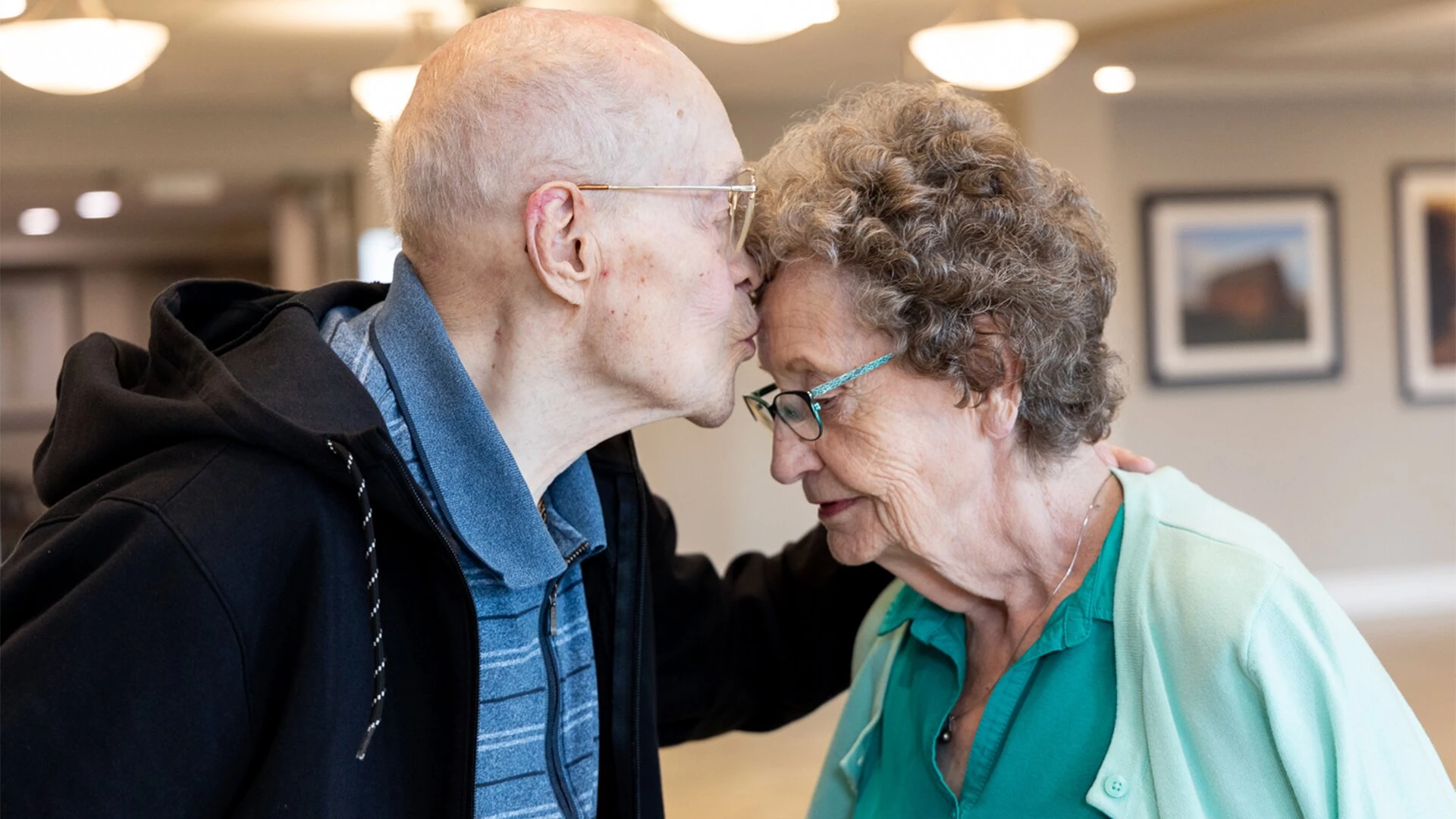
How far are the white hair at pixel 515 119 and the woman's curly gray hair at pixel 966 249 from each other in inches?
10.6

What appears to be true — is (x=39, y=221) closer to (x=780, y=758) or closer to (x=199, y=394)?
(x=780, y=758)

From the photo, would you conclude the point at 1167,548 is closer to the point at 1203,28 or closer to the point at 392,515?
the point at 392,515

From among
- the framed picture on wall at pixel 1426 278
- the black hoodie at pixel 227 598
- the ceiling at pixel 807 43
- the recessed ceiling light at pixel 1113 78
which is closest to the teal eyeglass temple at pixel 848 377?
the black hoodie at pixel 227 598

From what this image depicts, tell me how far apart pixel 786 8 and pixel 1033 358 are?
7.63 feet

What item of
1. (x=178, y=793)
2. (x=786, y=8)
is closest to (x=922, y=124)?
(x=178, y=793)

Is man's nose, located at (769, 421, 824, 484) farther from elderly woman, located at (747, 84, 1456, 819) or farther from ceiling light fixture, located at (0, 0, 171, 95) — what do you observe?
ceiling light fixture, located at (0, 0, 171, 95)

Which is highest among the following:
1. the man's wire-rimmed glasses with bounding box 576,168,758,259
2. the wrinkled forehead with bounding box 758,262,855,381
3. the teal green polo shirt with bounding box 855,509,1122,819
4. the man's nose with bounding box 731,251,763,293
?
the man's wire-rimmed glasses with bounding box 576,168,758,259

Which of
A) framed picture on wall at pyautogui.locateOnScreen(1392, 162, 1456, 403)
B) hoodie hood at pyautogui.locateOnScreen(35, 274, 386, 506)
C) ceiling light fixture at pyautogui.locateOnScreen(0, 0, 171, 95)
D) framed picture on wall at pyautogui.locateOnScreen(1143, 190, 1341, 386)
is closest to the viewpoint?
hoodie hood at pyautogui.locateOnScreen(35, 274, 386, 506)

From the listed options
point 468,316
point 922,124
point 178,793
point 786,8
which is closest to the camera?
point 178,793

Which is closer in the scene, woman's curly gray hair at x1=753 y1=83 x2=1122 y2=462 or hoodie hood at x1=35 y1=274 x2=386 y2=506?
hoodie hood at x1=35 y1=274 x2=386 y2=506

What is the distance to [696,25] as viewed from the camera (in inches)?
144

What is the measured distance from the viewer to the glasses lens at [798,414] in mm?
1579

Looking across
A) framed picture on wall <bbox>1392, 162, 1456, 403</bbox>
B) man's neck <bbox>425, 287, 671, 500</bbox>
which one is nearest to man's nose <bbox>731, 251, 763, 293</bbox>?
man's neck <bbox>425, 287, 671, 500</bbox>

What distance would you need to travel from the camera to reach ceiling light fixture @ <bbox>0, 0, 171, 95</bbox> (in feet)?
11.5
